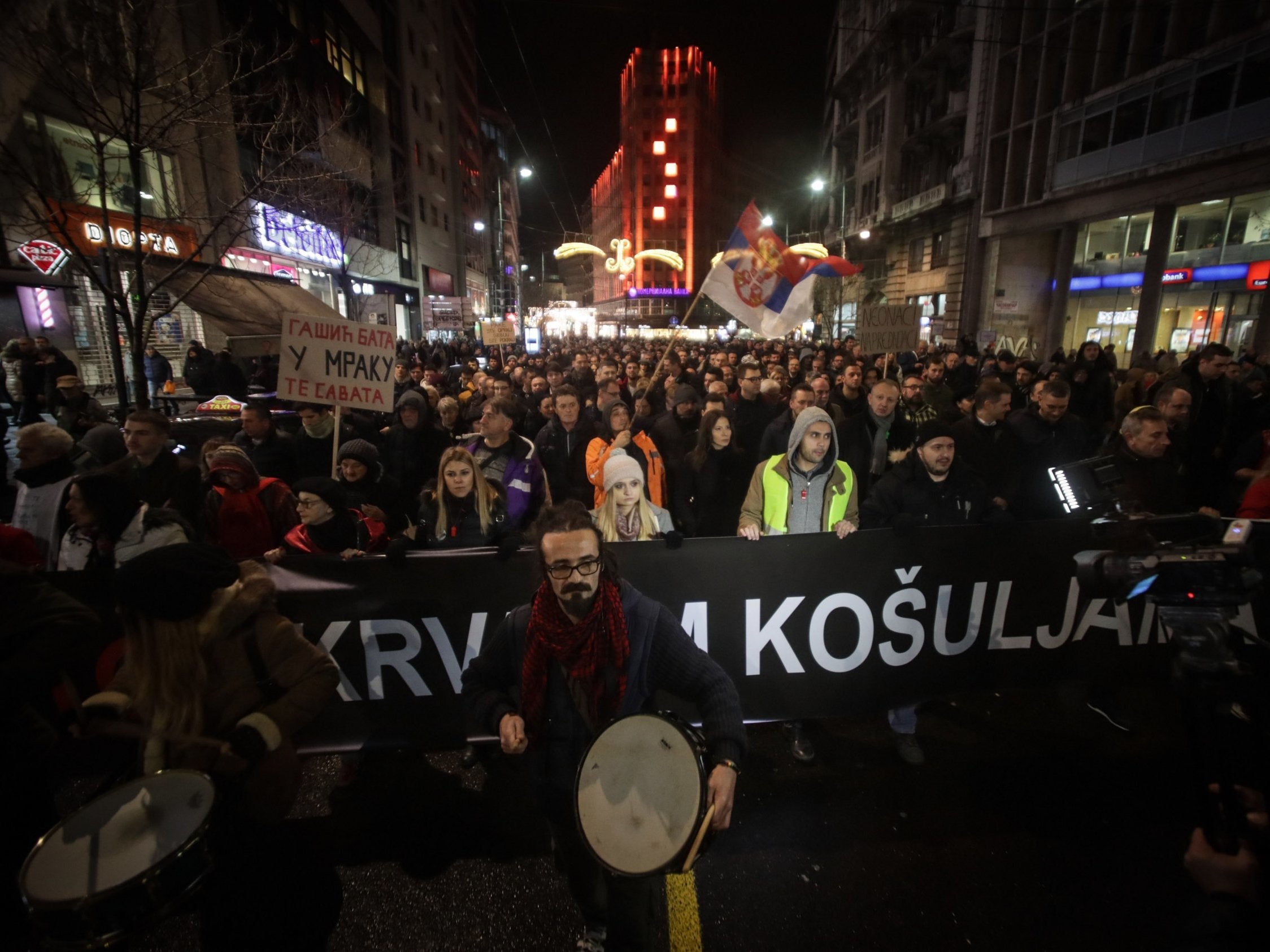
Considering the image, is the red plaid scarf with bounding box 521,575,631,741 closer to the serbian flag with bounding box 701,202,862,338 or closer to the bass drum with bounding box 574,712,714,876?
the bass drum with bounding box 574,712,714,876

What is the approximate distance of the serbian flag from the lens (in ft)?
23.2

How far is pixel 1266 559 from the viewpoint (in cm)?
317

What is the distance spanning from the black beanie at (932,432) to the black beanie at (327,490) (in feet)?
12.1

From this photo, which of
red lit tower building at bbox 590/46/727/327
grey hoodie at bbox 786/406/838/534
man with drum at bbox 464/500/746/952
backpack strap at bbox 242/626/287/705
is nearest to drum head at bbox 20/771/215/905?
backpack strap at bbox 242/626/287/705

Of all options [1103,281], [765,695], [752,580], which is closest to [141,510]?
[752,580]

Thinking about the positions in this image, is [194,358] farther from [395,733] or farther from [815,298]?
[815,298]

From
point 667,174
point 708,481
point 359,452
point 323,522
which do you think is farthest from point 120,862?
point 667,174

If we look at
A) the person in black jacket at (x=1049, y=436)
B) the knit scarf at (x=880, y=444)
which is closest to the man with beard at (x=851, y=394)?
the knit scarf at (x=880, y=444)

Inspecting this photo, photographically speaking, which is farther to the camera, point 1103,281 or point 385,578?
point 1103,281

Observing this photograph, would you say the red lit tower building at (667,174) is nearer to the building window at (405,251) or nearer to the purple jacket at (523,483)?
the building window at (405,251)

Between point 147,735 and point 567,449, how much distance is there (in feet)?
15.7

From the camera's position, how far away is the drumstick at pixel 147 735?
2051 mm

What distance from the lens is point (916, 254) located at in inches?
1406

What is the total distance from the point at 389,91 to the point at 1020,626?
1629 inches
